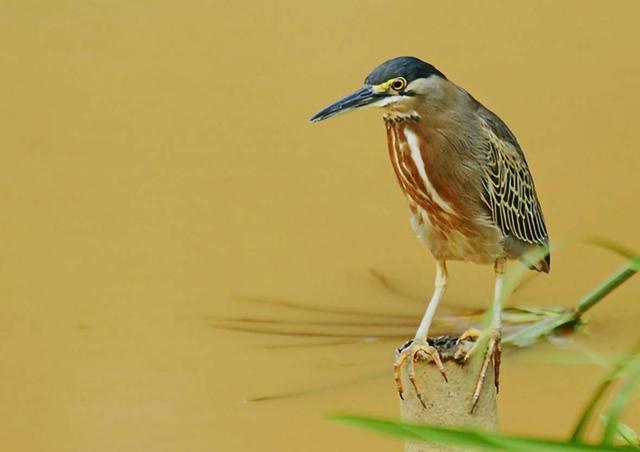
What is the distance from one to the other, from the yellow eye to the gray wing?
0.68ft

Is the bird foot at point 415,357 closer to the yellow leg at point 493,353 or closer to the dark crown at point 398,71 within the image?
the yellow leg at point 493,353

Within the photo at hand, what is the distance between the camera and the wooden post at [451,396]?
63.4 inches

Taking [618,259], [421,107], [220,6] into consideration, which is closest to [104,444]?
[421,107]

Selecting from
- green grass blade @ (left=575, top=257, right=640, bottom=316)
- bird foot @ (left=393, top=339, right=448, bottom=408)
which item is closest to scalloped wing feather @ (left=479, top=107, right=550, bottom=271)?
green grass blade @ (left=575, top=257, right=640, bottom=316)

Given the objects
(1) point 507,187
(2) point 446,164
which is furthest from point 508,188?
(2) point 446,164

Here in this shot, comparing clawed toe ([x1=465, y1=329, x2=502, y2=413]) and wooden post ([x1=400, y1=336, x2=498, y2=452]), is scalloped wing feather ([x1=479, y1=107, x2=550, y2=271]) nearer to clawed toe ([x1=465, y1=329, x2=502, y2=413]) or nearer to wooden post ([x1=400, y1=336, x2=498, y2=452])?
clawed toe ([x1=465, y1=329, x2=502, y2=413])

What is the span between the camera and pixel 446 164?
1.87 metres

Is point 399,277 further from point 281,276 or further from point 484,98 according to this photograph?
point 484,98

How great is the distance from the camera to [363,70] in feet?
12.5

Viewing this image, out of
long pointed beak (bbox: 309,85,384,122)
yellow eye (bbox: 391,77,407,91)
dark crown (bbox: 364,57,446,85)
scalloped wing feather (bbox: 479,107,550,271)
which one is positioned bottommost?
scalloped wing feather (bbox: 479,107,550,271)

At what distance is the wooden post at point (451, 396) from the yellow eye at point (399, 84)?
364 millimetres

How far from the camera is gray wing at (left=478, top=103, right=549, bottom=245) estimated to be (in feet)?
6.34

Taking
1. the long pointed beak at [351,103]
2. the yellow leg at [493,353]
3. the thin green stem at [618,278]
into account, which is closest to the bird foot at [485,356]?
the yellow leg at [493,353]

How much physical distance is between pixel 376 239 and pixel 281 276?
309 mm
